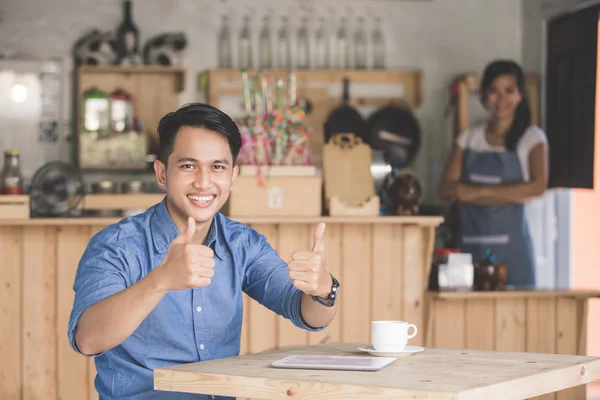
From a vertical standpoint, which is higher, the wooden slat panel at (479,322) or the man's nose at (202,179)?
the man's nose at (202,179)

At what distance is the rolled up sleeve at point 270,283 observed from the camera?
233 cm

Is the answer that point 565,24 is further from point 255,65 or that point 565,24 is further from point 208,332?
point 208,332

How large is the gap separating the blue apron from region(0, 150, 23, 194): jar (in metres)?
2.34

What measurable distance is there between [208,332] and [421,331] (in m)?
1.96

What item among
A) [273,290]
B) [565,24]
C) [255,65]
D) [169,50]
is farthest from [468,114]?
[273,290]

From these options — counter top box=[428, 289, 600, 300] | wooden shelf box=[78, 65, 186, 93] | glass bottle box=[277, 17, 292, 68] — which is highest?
glass bottle box=[277, 17, 292, 68]

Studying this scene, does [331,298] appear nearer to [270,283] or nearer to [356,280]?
[270,283]

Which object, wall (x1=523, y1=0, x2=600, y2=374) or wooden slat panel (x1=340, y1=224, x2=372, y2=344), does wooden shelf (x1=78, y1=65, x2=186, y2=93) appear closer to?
wooden slat panel (x1=340, y1=224, x2=372, y2=344)

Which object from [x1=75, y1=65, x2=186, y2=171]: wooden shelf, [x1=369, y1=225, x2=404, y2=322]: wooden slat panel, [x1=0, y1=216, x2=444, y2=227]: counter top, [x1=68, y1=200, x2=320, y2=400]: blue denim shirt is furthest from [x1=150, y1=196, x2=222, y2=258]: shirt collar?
[x1=75, y1=65, x2=186, y2=171]: wooden shelf

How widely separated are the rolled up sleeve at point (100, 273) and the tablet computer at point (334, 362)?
41cm

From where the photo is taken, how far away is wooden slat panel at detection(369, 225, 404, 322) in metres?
4.01

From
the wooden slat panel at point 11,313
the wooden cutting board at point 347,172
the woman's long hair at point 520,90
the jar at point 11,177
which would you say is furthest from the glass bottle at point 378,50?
the wooden slat panel at point 11,313

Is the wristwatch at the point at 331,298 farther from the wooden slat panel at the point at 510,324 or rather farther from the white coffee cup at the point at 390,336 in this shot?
the wooden slat panel at the point at 510,324

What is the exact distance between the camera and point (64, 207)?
3.99 m
